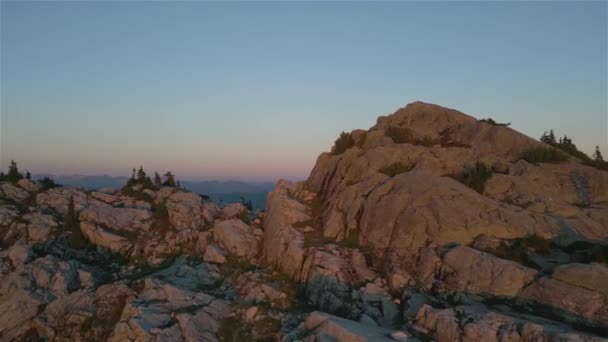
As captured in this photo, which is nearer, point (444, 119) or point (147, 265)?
point (147, 265)

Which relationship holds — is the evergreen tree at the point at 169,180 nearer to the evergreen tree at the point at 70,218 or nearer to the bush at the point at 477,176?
the evergreen tree at the point at 70,218

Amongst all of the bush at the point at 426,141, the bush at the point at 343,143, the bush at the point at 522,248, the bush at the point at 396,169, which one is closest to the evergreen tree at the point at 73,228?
the bush at the point at 343,143

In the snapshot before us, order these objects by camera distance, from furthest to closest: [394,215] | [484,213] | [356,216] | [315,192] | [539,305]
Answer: [315,192], [356,216], [394,215], [484,213], [539,305]

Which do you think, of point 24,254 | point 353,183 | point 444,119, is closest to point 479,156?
point 444,119

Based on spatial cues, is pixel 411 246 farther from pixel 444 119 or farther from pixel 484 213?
pixel 444 119

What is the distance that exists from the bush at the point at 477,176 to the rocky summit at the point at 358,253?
124mm

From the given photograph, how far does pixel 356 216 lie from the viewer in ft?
103

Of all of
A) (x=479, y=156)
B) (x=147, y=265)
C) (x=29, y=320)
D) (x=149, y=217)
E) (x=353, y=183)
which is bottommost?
(x=29, y=320)

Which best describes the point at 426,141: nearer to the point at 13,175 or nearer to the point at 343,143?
the point at 343,143

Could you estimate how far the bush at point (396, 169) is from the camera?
3309 cm

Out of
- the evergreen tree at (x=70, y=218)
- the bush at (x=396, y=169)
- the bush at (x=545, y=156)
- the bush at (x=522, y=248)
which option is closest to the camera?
the bush at (x=522, y=248)

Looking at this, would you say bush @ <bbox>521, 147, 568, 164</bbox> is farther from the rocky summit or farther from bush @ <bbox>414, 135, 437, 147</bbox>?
Result: bush @ <bbox>414, 135, 437, 147</bbox>

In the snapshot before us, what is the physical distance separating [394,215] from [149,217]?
24421 mm

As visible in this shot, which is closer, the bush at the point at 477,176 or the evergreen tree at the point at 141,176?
the bush at the point at 477,176
